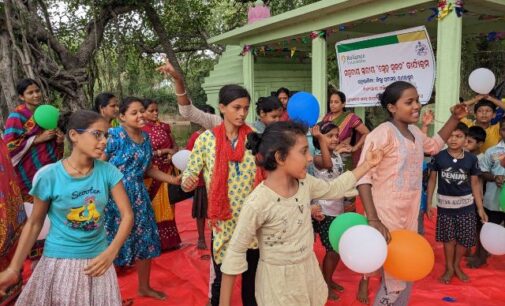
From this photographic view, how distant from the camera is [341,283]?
330cm

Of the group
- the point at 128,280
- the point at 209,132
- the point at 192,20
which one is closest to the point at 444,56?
the point at 209,132

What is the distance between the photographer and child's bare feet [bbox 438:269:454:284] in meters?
3.25

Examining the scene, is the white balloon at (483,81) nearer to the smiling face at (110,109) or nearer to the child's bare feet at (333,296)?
the child's bare feet at (333,296)

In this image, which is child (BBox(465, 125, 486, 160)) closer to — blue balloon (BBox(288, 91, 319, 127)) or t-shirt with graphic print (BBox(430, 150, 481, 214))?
t-shirt with graphic print (BBox(430, 150, 481, 214))

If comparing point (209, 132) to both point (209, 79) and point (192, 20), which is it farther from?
point (192, 20)

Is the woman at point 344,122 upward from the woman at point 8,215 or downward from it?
upward

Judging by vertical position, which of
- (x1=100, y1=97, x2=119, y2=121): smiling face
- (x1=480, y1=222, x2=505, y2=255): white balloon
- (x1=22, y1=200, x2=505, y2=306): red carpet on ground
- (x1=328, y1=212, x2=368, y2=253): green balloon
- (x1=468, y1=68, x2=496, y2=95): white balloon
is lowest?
(x1=22, y1=200, x2=505, y2=306): red carpet on ground

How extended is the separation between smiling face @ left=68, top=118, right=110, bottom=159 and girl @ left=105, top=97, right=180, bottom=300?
885 mm

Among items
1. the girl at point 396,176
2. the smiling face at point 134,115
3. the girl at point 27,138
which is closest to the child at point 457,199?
the girl at point 396,176

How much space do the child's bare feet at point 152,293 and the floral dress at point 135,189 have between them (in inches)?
12.7

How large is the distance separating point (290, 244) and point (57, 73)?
672 cm

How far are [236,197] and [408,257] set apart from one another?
98 cm

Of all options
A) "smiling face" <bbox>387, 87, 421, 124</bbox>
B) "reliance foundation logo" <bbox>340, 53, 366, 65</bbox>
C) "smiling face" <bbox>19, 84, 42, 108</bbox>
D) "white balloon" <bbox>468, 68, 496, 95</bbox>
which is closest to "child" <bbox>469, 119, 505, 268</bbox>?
"white balloon" <bbox>468, 68, 496, 95</bbox>

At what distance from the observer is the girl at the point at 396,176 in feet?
7.08
